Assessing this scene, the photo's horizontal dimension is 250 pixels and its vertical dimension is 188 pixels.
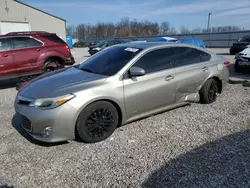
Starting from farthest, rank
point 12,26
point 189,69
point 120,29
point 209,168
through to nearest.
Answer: point 120,29
point 12,26
point 189,69
point 209,168

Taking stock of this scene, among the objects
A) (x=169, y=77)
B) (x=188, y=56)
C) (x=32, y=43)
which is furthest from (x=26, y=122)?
(x=32, y=43)

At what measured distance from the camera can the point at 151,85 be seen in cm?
377

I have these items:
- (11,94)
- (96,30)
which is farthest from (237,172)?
(96,30)

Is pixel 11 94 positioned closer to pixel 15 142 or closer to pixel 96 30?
pixel 15 142

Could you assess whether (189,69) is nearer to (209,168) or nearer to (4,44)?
(209,168)

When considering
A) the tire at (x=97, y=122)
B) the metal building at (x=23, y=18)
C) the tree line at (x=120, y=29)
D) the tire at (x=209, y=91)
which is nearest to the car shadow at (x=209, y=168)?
the tire at (x=97, y=122)

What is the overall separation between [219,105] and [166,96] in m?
1.73

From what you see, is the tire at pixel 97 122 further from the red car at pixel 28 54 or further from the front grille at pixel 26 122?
the red car at pixel 28 54

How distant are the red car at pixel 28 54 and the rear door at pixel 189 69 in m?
4.94

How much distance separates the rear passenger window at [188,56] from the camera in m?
4.29

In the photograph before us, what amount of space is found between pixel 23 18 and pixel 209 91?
23.2 meters

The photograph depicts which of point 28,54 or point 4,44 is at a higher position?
point 4,44

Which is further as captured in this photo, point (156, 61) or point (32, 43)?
point (32, 43)

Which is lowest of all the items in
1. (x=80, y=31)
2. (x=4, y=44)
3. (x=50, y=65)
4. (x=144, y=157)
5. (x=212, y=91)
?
(x=144, y=157)
